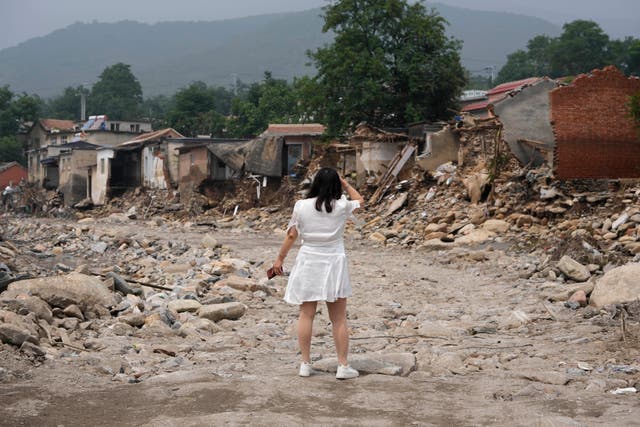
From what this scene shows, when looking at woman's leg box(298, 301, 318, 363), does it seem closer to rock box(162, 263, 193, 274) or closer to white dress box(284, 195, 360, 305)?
white dress box(284, 195, 360, 305)

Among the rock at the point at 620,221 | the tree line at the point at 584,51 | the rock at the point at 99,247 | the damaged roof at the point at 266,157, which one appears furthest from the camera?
the tree line at the point at 584,51

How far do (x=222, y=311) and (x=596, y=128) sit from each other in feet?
40.3

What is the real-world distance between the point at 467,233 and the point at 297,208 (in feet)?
44.1

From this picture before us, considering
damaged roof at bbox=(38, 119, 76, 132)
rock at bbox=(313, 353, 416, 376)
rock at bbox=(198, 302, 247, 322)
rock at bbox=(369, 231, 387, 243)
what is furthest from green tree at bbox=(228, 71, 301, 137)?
rock at bbox=(313, 353, 416, 376)

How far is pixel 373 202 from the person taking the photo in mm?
27031

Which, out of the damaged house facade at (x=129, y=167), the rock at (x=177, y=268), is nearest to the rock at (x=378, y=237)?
the rock at (x=177, y=268)

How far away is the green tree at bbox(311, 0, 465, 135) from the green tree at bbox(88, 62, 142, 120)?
66150 mm

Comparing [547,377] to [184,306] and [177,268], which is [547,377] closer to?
[184,306]

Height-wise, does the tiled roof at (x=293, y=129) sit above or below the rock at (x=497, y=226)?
above

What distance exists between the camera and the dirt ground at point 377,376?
4.75 m

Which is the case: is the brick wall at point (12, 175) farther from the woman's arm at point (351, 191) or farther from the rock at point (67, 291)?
the woman's arm at point (351, 191)

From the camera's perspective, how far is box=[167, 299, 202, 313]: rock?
372 inches

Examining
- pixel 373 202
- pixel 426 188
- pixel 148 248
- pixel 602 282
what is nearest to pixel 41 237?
pixel 148 248

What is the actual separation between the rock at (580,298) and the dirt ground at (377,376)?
204mm
